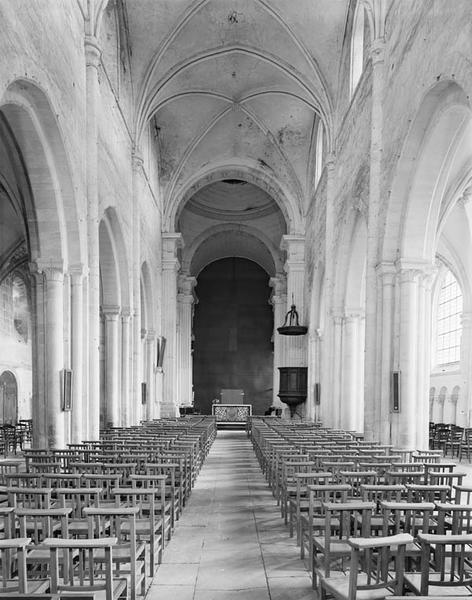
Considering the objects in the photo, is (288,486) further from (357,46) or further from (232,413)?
(232,413)

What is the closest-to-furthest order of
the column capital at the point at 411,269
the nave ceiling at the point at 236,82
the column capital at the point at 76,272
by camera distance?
1. the column capital at the point at 411,269
2. the column capital at the point at 76,272
3. the nave ceiling at the point at 236,82

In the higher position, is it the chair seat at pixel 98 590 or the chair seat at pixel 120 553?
the chair seat at pixel 98 590

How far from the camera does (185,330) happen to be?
36.6m

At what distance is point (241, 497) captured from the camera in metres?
10.3

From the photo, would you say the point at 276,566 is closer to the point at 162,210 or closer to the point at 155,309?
the point at 155,309

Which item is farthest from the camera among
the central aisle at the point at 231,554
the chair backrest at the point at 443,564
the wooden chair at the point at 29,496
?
the central aisle at the point at 231,554

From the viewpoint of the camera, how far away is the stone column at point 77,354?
13.5 metres

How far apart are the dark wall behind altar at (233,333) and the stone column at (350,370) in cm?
2275

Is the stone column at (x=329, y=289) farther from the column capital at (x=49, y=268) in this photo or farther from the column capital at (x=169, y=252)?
the column capital at (x=169, y=252)

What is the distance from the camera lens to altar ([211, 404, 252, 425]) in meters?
28.9

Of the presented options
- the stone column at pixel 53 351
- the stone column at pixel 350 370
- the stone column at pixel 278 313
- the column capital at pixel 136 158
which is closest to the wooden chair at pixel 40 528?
the stone column at pixel 53 351

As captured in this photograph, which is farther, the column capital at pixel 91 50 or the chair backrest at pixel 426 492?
the column capital at pixel 91 50

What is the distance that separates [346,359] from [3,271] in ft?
45.6

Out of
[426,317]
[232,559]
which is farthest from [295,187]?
[232,559]
